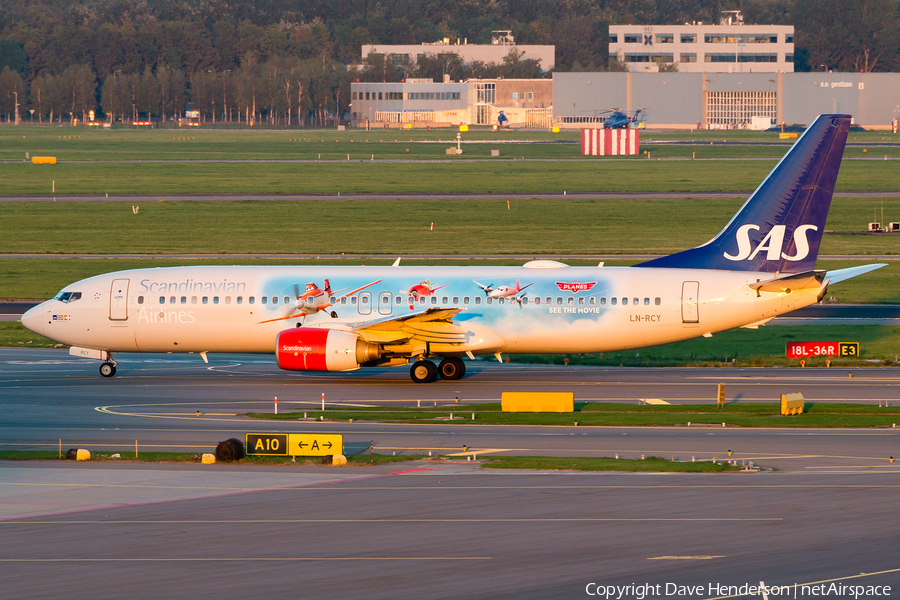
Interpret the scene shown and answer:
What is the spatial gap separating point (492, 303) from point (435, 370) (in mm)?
3404

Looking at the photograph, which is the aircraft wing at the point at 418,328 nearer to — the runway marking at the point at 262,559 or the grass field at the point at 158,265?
the runway marking at the point at 262,559

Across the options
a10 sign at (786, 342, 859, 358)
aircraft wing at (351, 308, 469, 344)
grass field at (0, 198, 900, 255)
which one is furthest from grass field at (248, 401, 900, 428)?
grass field at (0, 198, 900, 255)

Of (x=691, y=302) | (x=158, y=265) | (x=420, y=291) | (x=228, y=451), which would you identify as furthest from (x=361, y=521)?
(x=158, y=265)

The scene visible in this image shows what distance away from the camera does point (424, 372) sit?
144ft

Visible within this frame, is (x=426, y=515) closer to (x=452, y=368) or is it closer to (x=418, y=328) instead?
(x=418, y=328)

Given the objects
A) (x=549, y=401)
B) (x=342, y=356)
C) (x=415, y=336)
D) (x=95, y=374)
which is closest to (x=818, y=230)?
(x=549, y=401)

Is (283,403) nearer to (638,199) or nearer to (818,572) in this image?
(818,572)

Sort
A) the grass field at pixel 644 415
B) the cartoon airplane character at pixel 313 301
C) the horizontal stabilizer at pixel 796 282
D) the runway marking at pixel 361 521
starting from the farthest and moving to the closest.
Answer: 1. the cartoon airplane character at pixel 313 301
2. the horizontal stabilizer at pixel 796 282
3. the grass field at pixel 644 415
4. the runway marking at pixel 361 521

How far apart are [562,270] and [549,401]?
8090 mm

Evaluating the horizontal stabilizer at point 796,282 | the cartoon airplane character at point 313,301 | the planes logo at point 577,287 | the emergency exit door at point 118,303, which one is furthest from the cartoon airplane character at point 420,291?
the horizontal stabilizer at point 796,282

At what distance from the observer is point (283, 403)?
39688mm

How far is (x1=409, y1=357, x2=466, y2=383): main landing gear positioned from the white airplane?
54 millimetres

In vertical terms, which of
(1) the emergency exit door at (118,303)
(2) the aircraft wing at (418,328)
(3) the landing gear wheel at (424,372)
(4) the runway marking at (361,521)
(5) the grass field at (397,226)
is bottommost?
(4) the runway marking at (361,521)

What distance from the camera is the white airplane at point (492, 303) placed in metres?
42.2
